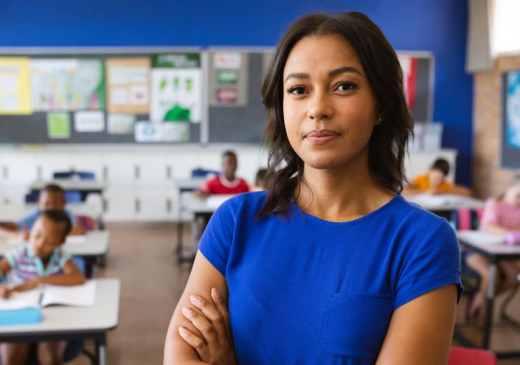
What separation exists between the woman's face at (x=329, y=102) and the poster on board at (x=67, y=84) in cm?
668

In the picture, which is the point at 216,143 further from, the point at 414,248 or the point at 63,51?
the point at 414,248

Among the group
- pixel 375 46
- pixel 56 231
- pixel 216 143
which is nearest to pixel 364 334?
pixel 375 46

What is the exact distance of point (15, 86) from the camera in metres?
7.09

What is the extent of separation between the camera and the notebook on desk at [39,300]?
2084mm

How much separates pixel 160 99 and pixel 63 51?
138 centimetres

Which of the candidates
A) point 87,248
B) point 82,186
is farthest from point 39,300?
point 82,186

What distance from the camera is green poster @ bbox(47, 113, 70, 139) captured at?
7184 millimetres

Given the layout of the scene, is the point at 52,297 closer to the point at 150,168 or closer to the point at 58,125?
the point at 150,168

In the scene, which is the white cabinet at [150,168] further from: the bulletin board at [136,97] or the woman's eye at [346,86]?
the woman's eye at [346,86]

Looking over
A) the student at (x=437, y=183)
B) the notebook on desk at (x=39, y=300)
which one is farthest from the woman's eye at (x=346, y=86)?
the student at (x=437, y=183)

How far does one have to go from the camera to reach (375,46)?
3.02 feet

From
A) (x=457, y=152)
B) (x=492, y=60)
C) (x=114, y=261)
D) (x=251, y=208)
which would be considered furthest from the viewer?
(x=457, y=152)

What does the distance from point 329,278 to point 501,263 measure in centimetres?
346

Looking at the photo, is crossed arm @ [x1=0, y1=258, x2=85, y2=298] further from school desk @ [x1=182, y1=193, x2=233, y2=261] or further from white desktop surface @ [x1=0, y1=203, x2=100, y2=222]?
school desk @ [x1=182, y1=193, x2=233, y2=261]
